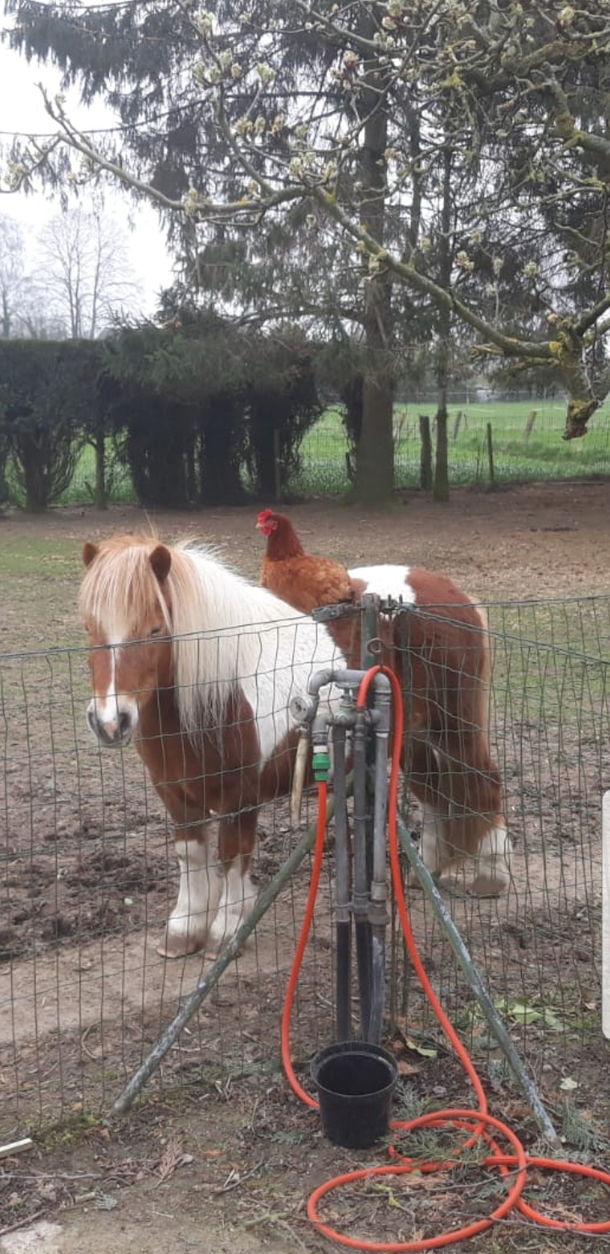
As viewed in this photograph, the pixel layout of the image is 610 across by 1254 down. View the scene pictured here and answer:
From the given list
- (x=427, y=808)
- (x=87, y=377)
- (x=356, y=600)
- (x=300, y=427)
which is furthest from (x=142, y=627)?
(x=300, y=427)

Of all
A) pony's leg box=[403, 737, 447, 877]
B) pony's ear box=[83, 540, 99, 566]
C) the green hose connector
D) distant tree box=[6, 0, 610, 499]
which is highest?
distant tree box=[6, 0, 610, 499]

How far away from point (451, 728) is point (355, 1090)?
5.55ft

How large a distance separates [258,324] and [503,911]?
40.1 feet

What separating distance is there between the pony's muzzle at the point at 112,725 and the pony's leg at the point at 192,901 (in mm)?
742

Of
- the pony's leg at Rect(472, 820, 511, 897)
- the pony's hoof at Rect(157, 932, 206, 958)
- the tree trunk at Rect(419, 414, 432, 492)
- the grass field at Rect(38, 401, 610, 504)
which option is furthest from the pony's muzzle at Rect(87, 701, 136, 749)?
the tree trunk at Rect(419, 414, 432, 492)

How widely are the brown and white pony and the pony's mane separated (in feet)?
1.61

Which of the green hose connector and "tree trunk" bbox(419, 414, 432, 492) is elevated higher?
"tree trunk" bbox(419, 414, 432, 492)

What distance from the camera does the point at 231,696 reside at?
11.6ft

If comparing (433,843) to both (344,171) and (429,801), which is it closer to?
(429,801)

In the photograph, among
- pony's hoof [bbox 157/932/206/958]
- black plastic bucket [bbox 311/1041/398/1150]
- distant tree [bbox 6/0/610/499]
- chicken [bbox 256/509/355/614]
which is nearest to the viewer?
black plastic bucket [bbox 311/1041/398/1150]

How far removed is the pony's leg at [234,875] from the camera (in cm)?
356

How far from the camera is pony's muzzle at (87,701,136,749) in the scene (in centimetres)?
298

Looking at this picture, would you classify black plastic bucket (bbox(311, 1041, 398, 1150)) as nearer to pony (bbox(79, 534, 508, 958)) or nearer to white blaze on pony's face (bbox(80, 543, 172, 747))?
pony (bbox(79, 534, 508, 958))

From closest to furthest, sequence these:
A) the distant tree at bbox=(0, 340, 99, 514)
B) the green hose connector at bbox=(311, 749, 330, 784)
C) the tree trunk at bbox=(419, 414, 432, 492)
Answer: the green hose connector at bbox=(311, 749, 330, 784), the distant tree at bbox=(0, 340, 99, 514), the tree trunk at bbox=(419, 414, 432, 492)
